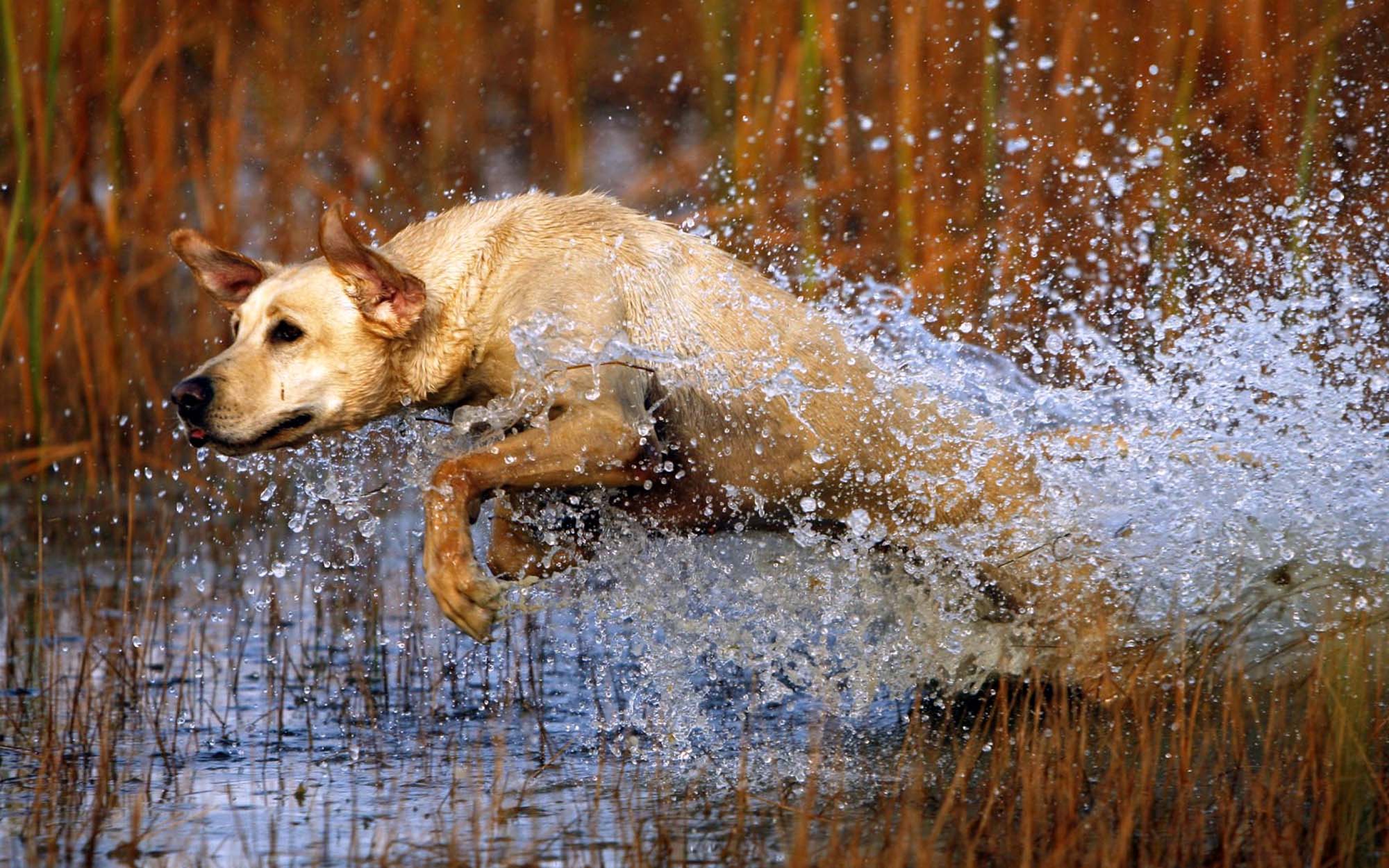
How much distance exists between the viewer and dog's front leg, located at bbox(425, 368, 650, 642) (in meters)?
3.76

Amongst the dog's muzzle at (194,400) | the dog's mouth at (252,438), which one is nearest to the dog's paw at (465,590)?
the dog's mouth at (252,438)

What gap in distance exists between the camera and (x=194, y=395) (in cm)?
388

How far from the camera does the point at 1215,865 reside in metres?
3.10

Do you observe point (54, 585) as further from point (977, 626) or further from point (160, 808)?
point (977, 626)

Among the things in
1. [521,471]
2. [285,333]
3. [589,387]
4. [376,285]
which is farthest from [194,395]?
[589,387]

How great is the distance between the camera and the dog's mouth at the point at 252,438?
3932mm

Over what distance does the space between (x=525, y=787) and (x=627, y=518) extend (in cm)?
86

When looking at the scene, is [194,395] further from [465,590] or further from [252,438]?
[465,590]

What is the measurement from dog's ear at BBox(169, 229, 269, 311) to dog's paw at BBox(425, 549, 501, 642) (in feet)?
3.44

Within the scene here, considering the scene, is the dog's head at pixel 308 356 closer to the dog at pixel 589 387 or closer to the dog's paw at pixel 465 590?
the dog at pixel 589 387

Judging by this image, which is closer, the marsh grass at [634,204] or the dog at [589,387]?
the marsh grass at [634,204]

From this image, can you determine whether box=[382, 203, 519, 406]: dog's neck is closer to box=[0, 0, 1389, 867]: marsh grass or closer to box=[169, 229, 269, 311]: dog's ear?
box=[169, 229, 269, 311]: dog's ear

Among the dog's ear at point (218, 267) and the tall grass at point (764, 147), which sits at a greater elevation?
the tall grass at point (764, 147)

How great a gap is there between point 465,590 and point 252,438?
66 centimetres
